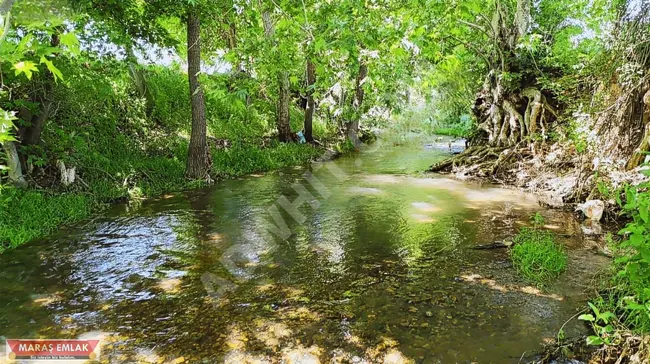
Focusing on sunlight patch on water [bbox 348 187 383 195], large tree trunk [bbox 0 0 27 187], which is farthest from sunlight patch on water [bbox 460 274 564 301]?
large tree trunk [bbox 0 0 27 187]

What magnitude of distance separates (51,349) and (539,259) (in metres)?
5.35

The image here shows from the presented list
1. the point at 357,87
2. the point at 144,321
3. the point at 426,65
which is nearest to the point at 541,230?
the point at 144,321

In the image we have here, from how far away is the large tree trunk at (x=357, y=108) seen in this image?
63.5 feet

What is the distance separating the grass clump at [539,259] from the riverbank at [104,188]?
7.33m

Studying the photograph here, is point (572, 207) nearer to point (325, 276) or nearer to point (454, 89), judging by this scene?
point (325, 276)

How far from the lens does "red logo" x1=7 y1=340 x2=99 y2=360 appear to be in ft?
11.4

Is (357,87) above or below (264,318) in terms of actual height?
above

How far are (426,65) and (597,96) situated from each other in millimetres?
10800

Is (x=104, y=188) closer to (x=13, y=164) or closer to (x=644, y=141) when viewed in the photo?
(x=13, y=164)

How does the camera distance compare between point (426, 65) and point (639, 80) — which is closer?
point (639, 80)

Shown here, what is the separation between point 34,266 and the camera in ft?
17.9

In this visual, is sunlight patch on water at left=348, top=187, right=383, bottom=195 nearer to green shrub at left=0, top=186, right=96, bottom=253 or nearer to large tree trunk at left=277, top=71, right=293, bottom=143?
green shrub at left=0, top=186, right=96, bottom=253

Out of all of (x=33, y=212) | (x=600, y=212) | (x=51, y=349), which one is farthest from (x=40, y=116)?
(x=600, y=212)

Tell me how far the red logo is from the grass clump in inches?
184
